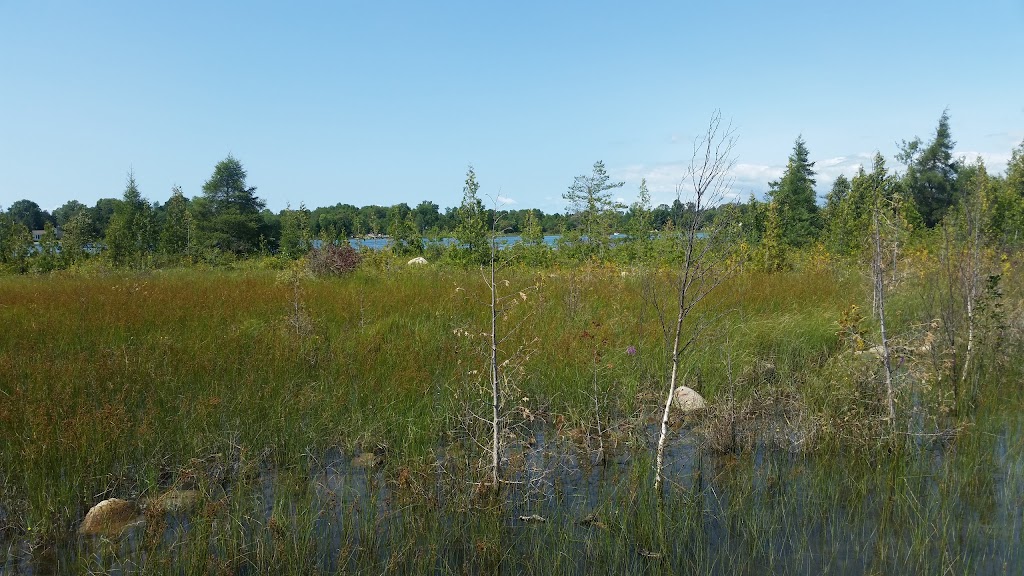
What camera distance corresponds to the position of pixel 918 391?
18.3 feet

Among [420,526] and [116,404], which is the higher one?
[116,404]

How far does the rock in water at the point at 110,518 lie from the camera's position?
11.4 ft

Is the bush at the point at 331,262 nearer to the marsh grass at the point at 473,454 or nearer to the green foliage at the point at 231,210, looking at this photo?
the marsh grass at the point at 473,454

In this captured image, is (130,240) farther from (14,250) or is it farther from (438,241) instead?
(438,241)

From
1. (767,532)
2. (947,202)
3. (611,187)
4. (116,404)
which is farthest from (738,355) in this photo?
(947,202)

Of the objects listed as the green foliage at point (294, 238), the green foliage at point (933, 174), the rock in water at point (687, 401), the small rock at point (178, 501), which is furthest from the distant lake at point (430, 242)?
the green foliage at point (933, 174)

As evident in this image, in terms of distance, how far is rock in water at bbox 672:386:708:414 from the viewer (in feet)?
17.7

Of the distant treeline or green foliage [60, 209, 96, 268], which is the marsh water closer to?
the distant treeline

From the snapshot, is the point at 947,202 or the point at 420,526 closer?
the point at 420,526

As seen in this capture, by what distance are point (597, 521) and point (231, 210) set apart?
38.9m

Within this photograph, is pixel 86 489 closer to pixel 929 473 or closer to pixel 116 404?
pixel 116 404

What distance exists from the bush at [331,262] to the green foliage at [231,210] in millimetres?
24891

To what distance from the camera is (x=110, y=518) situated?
3.54 meters

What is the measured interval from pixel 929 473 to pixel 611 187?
57.9ft
